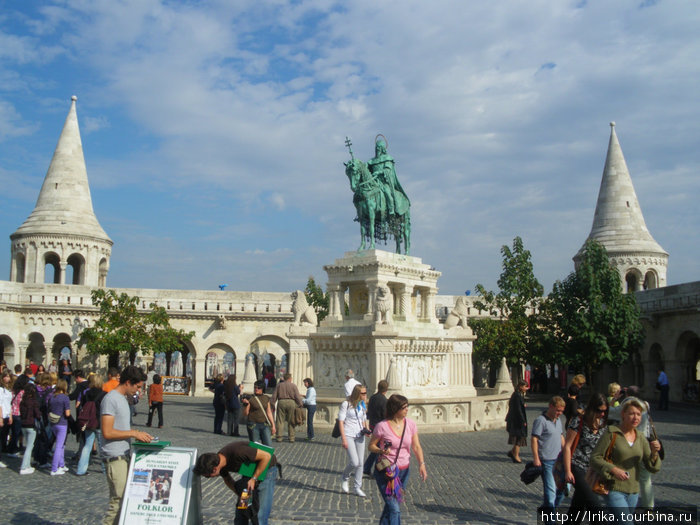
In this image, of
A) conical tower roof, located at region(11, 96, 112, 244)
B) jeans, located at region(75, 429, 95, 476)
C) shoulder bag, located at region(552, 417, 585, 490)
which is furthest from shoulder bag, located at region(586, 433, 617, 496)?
conical tower roof, located at region(11, 96, 112, 244)

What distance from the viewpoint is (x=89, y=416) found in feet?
32.5

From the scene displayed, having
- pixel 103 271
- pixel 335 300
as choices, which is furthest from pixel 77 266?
pixel 335 300

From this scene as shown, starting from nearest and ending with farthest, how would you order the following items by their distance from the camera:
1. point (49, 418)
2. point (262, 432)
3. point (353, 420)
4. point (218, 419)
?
point (353, 420) < point (49, 418) < point (262, 432) < point (218, 419)

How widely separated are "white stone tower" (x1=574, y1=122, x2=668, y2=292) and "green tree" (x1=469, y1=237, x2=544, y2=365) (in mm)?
6845

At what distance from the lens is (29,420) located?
9.91 m

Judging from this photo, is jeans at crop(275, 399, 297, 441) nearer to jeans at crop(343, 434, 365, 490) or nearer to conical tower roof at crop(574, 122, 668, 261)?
jeans at crop(343, 434, 365, 490)

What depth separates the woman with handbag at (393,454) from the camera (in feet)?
19.1

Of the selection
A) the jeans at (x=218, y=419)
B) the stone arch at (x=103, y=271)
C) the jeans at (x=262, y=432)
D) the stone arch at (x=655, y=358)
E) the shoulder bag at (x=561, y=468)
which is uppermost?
the stone arch at (x=103, y=271)

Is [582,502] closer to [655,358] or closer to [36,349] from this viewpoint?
[655,358]

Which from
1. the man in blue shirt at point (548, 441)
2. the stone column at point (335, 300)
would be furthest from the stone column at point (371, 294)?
the man in blue shirt at point (548, 441)

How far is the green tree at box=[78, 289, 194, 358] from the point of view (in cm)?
2961

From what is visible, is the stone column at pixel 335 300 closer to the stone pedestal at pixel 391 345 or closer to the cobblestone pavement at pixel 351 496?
the stone pedestal at pixel 391 345

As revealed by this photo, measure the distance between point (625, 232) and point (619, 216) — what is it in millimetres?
900

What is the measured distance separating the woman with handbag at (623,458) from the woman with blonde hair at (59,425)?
7759 mm
